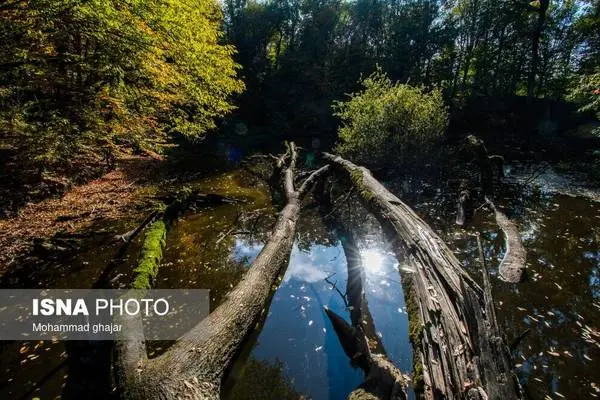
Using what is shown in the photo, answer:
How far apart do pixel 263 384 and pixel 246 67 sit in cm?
3681

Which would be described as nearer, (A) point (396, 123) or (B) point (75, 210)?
(B) point (75, 210)

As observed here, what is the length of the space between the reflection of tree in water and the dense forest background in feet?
19.7

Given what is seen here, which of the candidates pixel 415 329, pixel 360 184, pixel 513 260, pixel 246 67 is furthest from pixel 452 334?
pixel 246 67

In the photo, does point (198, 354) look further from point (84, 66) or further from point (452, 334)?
point (84, 66)

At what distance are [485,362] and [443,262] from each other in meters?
1.58

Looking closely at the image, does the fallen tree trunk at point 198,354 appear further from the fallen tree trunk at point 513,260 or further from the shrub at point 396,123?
the shrub at point 396,123

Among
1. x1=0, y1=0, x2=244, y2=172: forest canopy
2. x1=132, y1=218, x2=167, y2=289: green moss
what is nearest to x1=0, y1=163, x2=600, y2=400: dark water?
x1=132, y1=218, x2=167, y2=289: green moss

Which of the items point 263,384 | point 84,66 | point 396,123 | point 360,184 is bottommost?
point 263,384

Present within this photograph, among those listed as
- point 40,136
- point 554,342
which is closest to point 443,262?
point 554,342

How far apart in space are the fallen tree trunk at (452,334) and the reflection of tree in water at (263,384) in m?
1.90

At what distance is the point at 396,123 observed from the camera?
531 inches

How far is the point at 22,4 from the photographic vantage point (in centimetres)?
589

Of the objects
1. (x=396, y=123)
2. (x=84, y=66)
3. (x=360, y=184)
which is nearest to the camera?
(x=84, y=66)

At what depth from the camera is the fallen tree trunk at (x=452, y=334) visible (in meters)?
2.54
